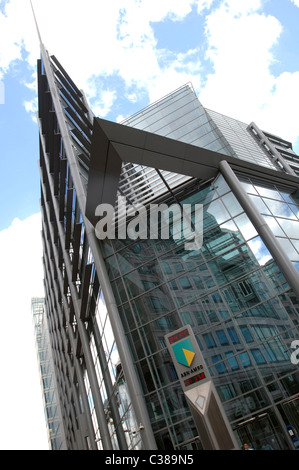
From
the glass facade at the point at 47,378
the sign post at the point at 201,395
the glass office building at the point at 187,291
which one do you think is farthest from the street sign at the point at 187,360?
the glass facade at the point at 47,378

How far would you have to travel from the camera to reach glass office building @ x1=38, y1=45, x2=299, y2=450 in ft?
44.9

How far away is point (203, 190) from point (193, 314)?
244 inches

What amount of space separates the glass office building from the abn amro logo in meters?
4.79

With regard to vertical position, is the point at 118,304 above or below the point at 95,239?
below

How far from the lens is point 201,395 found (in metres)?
9.19

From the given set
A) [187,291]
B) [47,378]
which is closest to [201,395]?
[187,291]

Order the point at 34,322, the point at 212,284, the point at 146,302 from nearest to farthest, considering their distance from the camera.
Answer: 1. the point at 212,284
2. the point at 146,302
3. the point at 34,322

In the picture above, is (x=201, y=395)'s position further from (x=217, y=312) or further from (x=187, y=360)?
(x=217, y=312)

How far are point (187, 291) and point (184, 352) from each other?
628 centimetres

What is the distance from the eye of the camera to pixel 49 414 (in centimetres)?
Result: 6969
